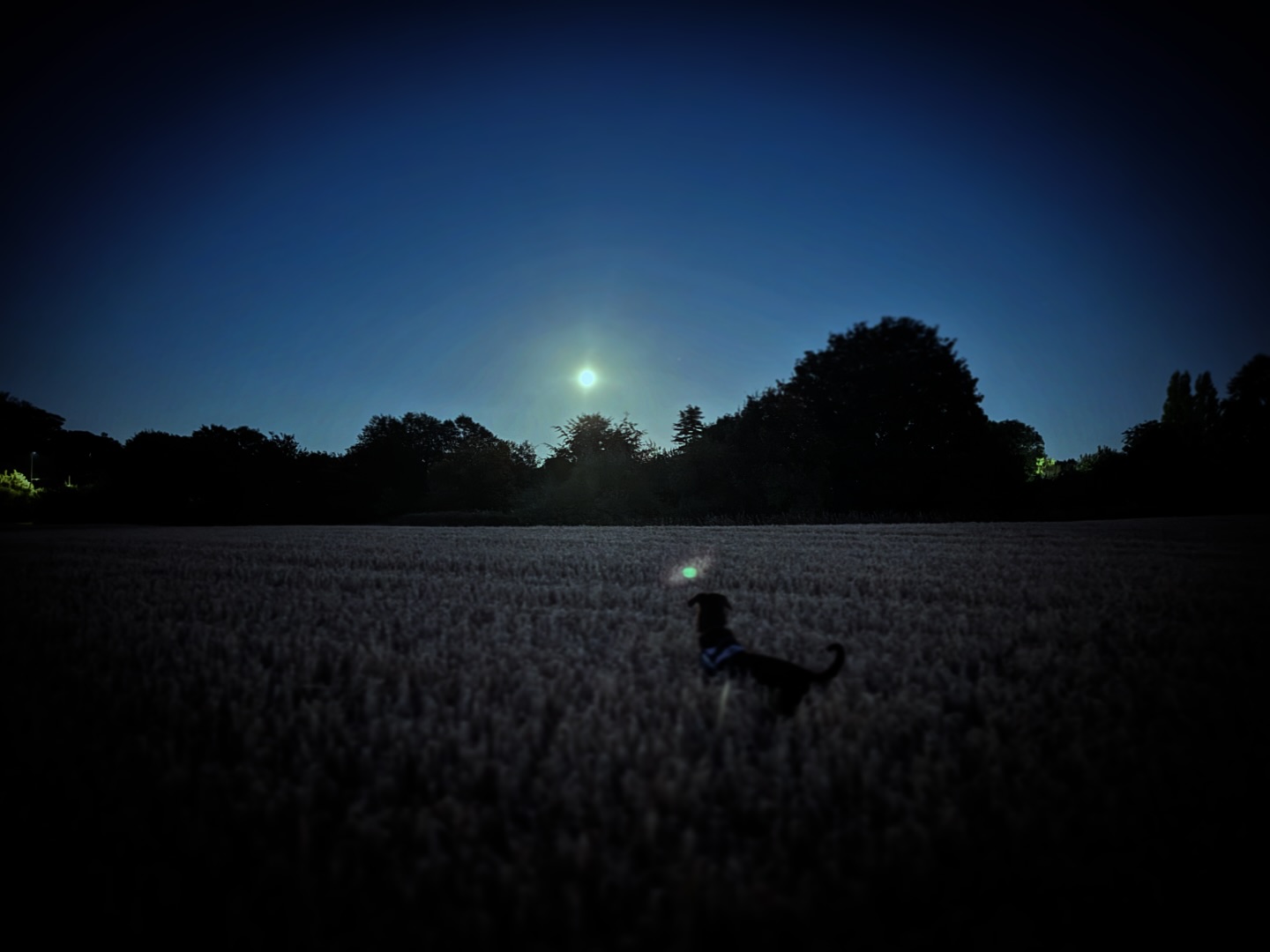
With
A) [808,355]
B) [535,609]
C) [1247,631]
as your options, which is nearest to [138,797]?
[535,609]

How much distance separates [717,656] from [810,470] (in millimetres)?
33244

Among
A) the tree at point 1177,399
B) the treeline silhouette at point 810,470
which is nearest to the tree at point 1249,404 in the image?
the treeline silhouette at point 810,470

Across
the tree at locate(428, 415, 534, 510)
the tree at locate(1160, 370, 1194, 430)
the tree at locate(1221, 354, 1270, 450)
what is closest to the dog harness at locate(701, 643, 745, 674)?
the tree at locate(428, 415, 534, 510)

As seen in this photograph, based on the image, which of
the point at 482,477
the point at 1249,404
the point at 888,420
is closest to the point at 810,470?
the point at 888,420

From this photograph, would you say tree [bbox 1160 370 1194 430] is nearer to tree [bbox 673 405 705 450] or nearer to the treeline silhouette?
the treeline silhouette

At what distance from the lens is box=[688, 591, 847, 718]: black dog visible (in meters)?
2.20

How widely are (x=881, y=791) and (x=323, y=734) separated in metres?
2.06

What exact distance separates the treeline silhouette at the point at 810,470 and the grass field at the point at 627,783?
21.8m

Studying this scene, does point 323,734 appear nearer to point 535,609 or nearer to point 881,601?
point 535,609

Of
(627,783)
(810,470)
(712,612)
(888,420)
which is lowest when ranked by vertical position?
(627,783)

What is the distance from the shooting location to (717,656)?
2.57 metres

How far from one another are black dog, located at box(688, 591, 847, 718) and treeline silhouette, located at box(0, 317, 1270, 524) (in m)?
22.0

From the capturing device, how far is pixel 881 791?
159cm

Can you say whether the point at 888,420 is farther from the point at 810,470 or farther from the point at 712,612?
the point at 712,612
